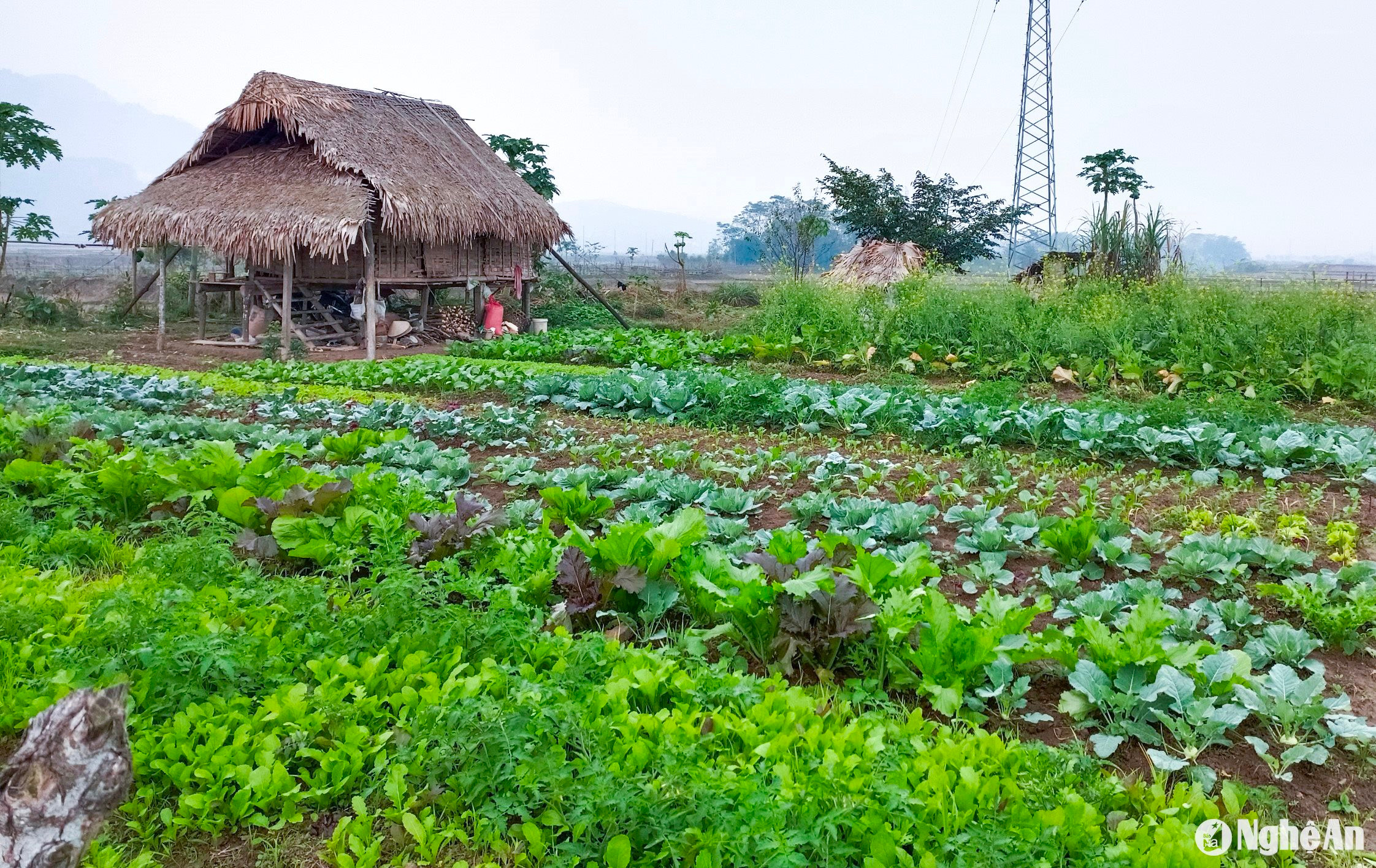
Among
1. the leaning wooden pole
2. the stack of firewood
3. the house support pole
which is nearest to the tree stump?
the house support pole

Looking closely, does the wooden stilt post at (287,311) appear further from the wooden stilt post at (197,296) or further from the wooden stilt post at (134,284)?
the wooden stilt post at (134,284)

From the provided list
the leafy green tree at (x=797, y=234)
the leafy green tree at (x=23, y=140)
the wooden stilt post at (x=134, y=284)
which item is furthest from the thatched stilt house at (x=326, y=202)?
the leafy green tree at (x=797, y=234)

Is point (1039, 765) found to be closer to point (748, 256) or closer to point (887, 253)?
point (887, 253)

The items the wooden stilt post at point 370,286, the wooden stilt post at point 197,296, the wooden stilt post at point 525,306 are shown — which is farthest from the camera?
the wooden stilt post at point 525,306

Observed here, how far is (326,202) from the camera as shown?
15.7 meters

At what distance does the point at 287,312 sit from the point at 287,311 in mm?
10

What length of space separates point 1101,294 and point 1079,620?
38.5ft

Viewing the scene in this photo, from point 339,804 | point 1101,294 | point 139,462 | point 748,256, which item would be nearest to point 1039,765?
point 339,804

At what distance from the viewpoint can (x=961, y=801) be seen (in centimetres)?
248

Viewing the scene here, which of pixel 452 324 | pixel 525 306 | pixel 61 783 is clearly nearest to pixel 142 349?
pixel 452 324

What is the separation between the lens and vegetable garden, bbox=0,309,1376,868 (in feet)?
8.18

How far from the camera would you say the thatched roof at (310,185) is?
1578cm

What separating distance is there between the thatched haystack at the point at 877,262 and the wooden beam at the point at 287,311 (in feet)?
41.1

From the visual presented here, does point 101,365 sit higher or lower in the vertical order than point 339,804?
higher
